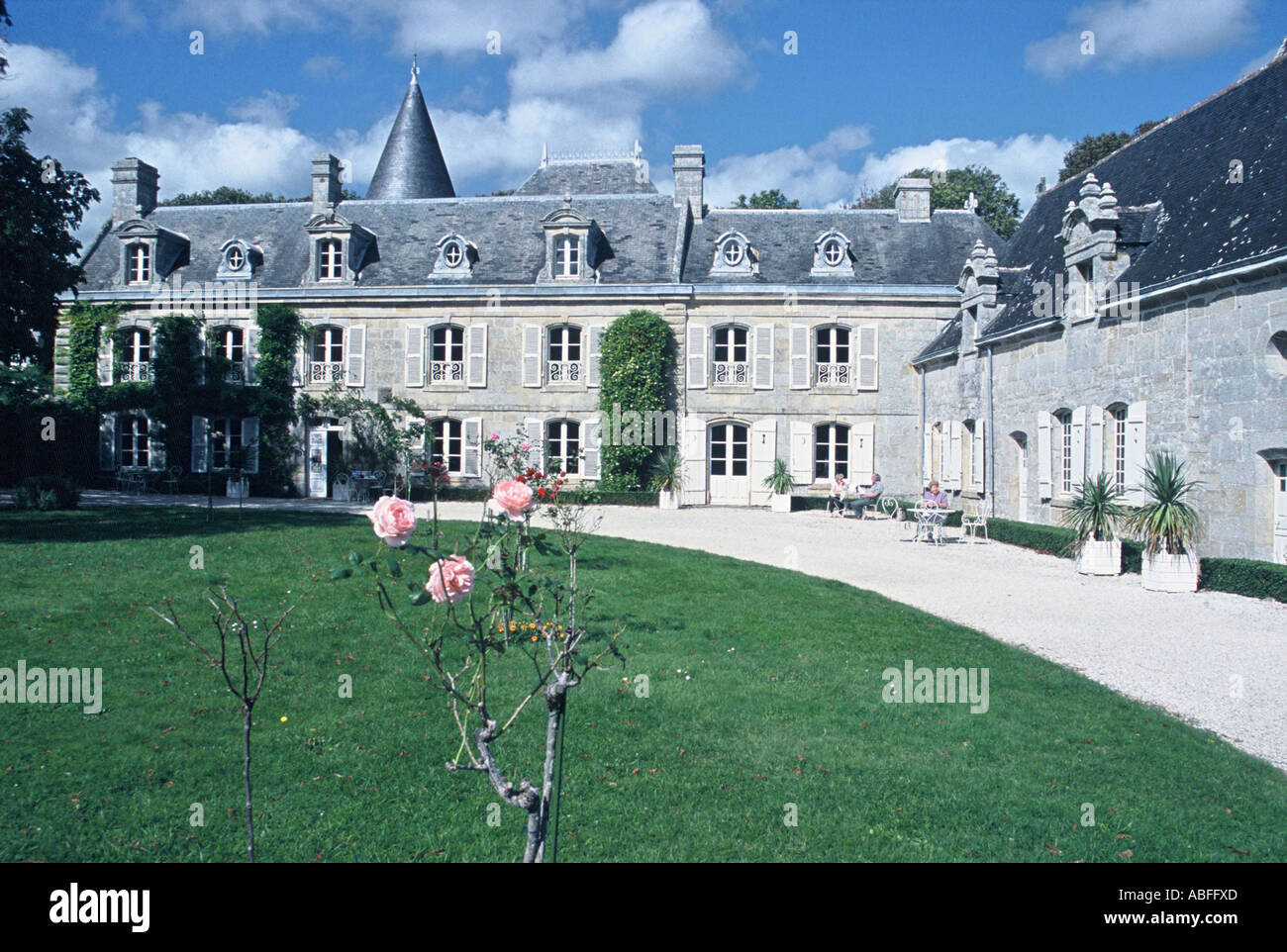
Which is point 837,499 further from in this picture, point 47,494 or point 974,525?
point 47,494

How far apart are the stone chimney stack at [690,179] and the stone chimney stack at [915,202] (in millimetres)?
5746

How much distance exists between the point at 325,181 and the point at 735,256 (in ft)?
40.5

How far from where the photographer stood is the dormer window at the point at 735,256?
23.6m

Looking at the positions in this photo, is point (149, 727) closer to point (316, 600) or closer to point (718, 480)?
point (316, 600)

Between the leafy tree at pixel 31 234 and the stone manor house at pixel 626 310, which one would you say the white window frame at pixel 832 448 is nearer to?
the stone manor house at pixel 626 310

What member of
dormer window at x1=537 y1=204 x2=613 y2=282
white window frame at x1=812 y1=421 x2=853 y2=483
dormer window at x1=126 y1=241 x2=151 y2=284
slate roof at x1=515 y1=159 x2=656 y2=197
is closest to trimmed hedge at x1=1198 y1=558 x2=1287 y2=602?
white window frame at x1=812 y1=421 x2=853 y2=483

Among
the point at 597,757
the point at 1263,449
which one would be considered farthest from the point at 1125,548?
the point at 597,757

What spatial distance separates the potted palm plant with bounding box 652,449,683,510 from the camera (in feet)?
71.8

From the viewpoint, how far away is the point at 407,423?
935 inches

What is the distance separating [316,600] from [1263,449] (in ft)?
36.4

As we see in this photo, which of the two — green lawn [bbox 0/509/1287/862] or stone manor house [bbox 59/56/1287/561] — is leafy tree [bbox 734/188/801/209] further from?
green lawn [bbox 0/509/1287/862]

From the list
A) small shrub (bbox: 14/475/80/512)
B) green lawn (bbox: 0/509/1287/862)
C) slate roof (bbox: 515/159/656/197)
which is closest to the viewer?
green lawn (bbox: 0/509/1287/862)

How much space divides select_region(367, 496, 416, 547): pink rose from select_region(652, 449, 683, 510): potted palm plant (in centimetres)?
1922

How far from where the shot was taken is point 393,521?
8.10 ft
